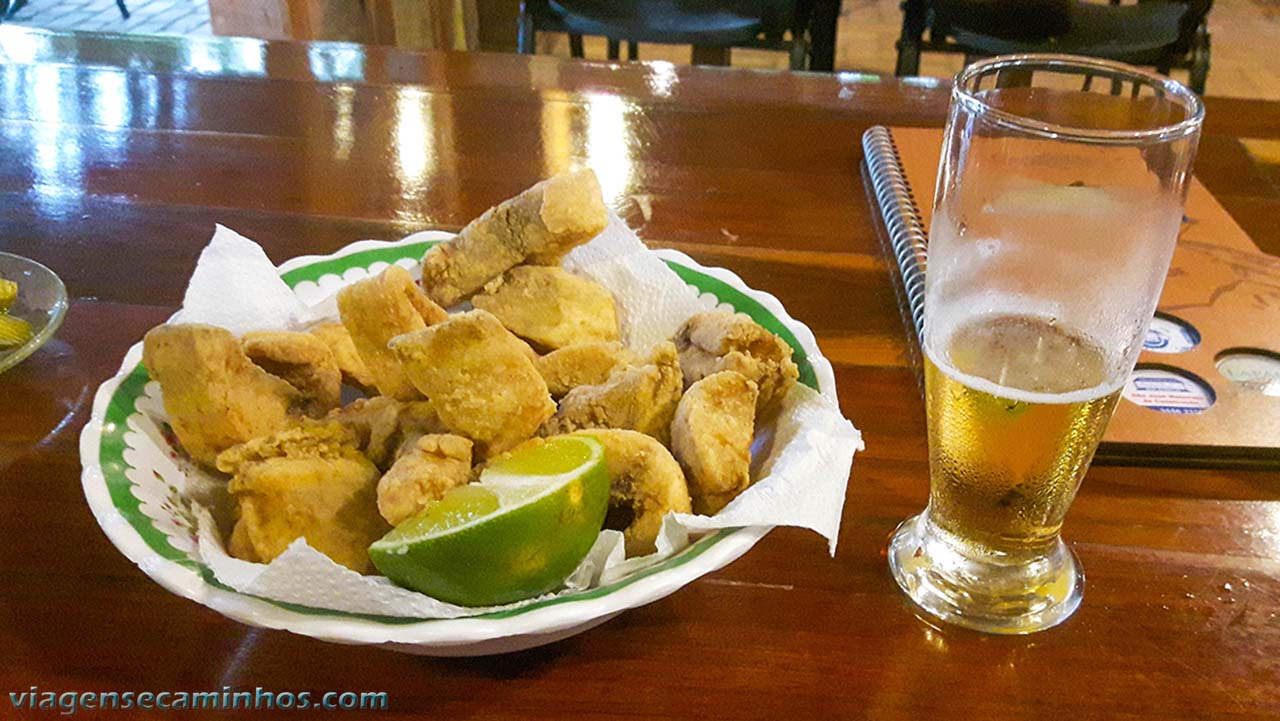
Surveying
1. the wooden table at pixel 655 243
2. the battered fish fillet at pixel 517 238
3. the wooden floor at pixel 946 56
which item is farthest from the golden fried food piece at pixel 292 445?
the wooden floor at pixel 946 56

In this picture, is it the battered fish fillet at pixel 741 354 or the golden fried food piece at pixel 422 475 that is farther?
the battered fish fillet at pixel 741 354

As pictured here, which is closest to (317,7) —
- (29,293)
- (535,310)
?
(29,293)

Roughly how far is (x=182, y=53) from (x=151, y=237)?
67cm

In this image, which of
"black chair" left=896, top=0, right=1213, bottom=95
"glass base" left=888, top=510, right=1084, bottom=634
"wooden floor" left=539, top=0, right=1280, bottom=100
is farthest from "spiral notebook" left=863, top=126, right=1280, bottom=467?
"wooden floor" left=539, top=0, right=1280, bottom=100

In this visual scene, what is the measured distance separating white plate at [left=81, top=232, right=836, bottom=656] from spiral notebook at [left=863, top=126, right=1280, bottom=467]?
315 millimetres

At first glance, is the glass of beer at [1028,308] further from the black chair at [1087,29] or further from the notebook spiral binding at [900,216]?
the black chair at [1087,29]

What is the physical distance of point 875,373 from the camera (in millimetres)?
970

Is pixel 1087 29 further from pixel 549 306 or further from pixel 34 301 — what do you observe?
pixel 34 301

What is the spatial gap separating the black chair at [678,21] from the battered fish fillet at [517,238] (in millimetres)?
1559

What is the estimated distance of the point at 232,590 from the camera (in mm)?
578

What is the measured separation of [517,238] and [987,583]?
18.9 inches

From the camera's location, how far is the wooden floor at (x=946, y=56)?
152 inches

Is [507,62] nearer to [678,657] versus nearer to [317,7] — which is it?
[678,657]

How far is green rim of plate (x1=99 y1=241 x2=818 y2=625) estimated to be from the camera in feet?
1.88
